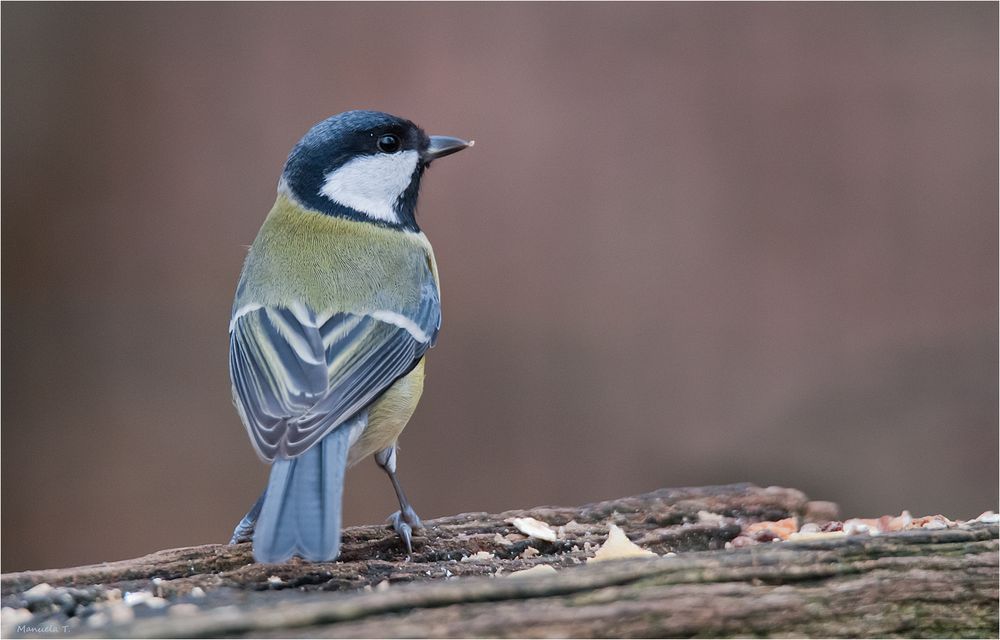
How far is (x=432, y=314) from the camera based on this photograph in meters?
2.60

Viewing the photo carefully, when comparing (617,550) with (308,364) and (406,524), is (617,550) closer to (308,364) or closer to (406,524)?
(406,524)

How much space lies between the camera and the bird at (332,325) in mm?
1927

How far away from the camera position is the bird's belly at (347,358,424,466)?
7.54 ft

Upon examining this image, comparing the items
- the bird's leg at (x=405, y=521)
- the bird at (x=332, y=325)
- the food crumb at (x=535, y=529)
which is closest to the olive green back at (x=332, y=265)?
the bird at (x=332, y=325)

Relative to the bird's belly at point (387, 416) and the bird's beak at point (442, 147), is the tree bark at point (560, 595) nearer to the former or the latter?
the bird's belly at point (387, 416)

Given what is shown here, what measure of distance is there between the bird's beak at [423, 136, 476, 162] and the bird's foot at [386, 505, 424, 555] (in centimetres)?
110

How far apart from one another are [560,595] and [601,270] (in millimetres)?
3016

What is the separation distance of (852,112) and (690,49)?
0.75 meters

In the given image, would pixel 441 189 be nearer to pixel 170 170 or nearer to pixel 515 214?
pixel 515 214

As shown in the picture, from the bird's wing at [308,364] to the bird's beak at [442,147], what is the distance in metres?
0.64

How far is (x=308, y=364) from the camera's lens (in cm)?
218

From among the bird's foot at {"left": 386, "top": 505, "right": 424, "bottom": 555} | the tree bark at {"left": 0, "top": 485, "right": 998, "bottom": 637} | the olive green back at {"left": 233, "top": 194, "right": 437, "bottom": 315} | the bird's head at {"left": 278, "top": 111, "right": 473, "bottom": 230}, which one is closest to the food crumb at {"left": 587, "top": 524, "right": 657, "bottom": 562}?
the tree bark at {"left": 0, "top": 485, "right": 998, "bottom": 637}

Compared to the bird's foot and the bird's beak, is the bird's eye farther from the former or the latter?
the bird's foot

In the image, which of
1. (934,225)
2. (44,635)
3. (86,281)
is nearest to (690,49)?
(934,225)
